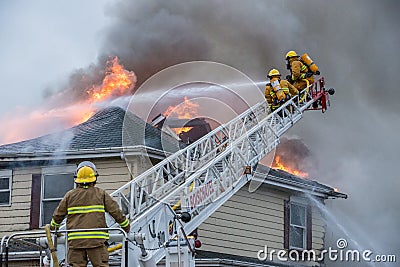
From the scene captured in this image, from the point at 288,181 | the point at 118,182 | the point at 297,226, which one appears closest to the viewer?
the point at 118,182

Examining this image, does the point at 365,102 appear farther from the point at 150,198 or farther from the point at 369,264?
the point at 150,198

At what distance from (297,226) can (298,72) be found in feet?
14.8

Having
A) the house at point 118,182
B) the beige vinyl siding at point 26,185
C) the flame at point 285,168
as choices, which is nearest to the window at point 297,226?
the house at point 118,182

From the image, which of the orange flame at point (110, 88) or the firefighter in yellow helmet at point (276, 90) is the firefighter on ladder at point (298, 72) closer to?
the firefighter in yellow helmet at point (276, 90)

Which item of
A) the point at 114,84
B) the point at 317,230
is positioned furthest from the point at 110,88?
the point at 317,230

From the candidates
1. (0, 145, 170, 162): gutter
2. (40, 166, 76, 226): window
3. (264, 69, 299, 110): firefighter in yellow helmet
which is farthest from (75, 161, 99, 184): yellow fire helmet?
(264, 69, 299, 110): firefighter in yellow helmet

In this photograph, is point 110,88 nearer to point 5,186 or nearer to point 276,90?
point 5,186

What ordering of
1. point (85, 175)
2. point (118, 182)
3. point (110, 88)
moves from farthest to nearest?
point (110, 88) < point (118, 182) < point (85, 175)

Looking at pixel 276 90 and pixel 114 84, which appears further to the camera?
pixel 114 84

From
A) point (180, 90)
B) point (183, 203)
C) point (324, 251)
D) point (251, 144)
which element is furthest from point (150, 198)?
point (324, 251)

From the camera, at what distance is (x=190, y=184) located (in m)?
11.9

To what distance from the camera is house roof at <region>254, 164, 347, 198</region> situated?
A: 54.2 ft

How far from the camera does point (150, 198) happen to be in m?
11.8

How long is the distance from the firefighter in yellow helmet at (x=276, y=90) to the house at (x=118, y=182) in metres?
1.53
